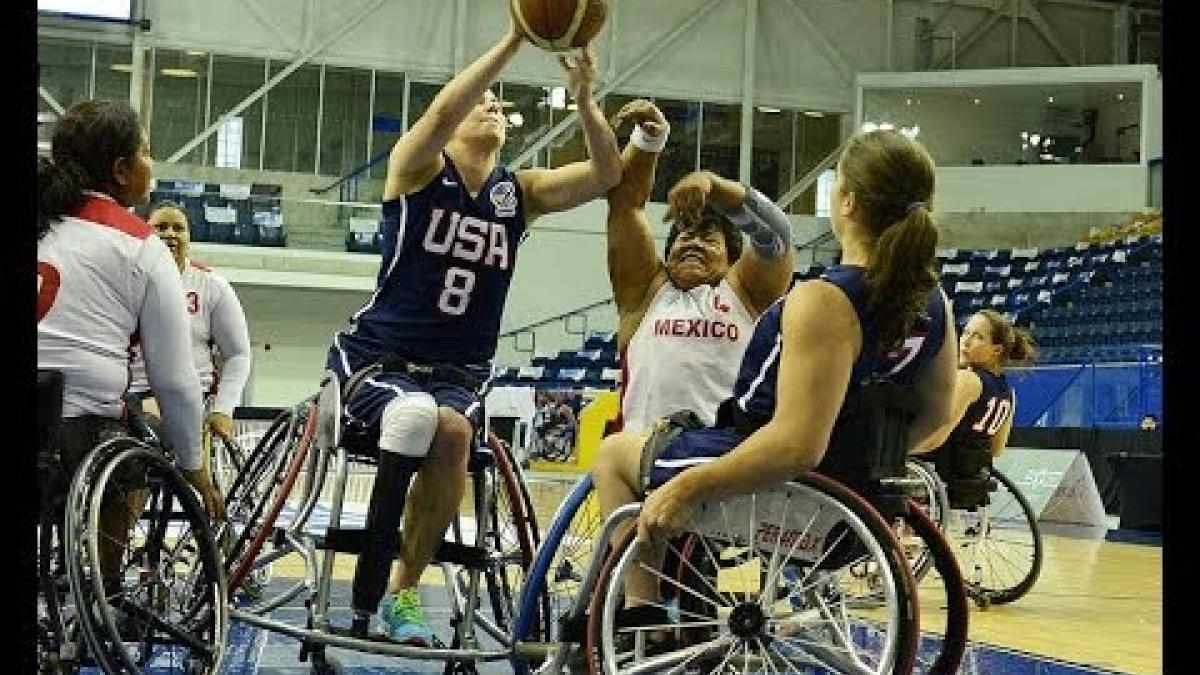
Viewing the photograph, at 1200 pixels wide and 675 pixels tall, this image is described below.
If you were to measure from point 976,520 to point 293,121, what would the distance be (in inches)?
703

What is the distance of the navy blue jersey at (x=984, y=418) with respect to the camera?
20.5 feet

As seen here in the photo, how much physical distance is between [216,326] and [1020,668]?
315cm

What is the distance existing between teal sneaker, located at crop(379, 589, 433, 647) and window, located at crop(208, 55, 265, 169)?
19.7 metres

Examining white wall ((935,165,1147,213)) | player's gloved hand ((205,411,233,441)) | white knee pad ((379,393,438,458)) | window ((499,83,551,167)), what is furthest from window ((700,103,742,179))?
white knee pad ((379,393,438,458))

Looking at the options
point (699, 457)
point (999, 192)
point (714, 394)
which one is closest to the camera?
point (699, 457)

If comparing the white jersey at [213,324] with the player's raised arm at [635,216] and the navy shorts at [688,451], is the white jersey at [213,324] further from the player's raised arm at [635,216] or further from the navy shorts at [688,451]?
the navy shorts at [688,451]

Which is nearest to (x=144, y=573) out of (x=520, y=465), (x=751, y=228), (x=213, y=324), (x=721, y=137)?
(x=751, y=228)

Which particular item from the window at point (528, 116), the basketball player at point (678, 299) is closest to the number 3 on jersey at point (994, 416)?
the basketball player at point (678, 299)

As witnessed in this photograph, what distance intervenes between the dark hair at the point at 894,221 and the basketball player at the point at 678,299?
83 centimetres

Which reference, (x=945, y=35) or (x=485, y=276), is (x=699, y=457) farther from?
(x=945, y=35)
